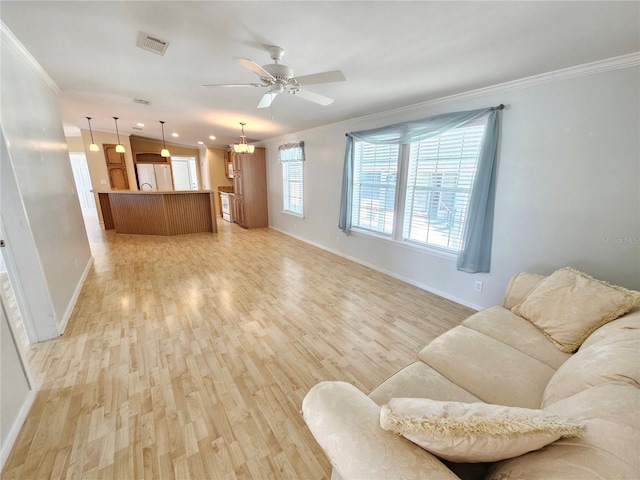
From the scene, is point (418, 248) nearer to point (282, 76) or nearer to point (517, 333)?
point (517, 333)

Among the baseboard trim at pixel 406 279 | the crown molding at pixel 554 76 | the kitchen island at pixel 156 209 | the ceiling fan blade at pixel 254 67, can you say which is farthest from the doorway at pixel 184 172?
the crown molding at pixel 554 76

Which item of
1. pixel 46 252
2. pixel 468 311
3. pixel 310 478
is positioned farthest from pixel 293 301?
pixel 46 252

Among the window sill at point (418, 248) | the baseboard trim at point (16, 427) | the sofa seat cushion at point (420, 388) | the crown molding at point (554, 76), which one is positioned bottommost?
the baseboard trim at point (16, 427)

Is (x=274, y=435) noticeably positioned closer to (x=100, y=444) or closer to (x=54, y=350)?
(x=100, y=444)

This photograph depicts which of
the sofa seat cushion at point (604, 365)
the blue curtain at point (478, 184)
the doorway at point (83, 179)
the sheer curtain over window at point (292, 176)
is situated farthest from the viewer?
the doorway at point (83, 179)

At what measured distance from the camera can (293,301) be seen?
290 cm

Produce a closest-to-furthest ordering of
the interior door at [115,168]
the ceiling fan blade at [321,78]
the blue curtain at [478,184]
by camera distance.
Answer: the ceiling fan blade at [321,78], the blue curtain at [478,184], the interior door at [115,168]

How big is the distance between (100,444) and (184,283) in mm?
2154

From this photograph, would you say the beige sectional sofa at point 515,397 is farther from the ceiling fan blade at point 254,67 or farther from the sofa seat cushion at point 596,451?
the ceiling fan blade at point 254,67

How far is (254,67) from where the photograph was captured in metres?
1.68

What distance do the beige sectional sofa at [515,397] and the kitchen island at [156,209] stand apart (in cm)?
590

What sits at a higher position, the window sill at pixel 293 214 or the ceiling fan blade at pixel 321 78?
the ceiling fan blade at pixel 321 78

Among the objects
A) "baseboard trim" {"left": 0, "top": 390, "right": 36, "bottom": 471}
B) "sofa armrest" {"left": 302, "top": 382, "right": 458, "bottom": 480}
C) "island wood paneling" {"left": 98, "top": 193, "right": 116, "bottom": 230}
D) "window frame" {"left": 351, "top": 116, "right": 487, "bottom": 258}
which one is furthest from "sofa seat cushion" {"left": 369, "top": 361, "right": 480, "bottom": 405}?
"island wood paneling" {"left": 98, "top": 193, "right": 116, "bottom": 230}

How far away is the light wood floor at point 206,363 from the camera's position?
4.17 ft
